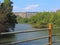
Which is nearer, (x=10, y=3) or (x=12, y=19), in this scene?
(x=12, y=19)

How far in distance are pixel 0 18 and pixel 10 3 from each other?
6.54 m

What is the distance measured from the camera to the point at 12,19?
2602cm

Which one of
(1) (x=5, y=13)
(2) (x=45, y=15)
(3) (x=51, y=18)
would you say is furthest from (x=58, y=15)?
(1) (x=5, y=13)

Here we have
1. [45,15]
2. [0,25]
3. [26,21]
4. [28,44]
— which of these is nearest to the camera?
[28,44]

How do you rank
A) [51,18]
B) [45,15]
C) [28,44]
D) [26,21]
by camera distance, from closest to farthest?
[28,44] < [51,18] < [45,15] < [26,21]

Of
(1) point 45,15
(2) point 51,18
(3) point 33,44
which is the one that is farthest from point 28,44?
(1) point 45,15

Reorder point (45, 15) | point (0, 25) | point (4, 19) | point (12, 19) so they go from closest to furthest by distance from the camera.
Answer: point (0, 25) < point (4, 19) < point (12, 19) < point (45, 15)

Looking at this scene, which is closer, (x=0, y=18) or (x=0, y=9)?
(x=0, y=18)

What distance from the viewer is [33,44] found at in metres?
18.9

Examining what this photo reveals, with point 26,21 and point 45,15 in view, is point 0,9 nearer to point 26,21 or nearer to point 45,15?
point 45,15

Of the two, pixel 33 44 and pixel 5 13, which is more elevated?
pixel 5 13

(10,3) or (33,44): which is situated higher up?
(10,3)

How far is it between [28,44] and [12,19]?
7.73m

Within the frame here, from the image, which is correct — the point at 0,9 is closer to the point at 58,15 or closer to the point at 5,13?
the point at 5,13
